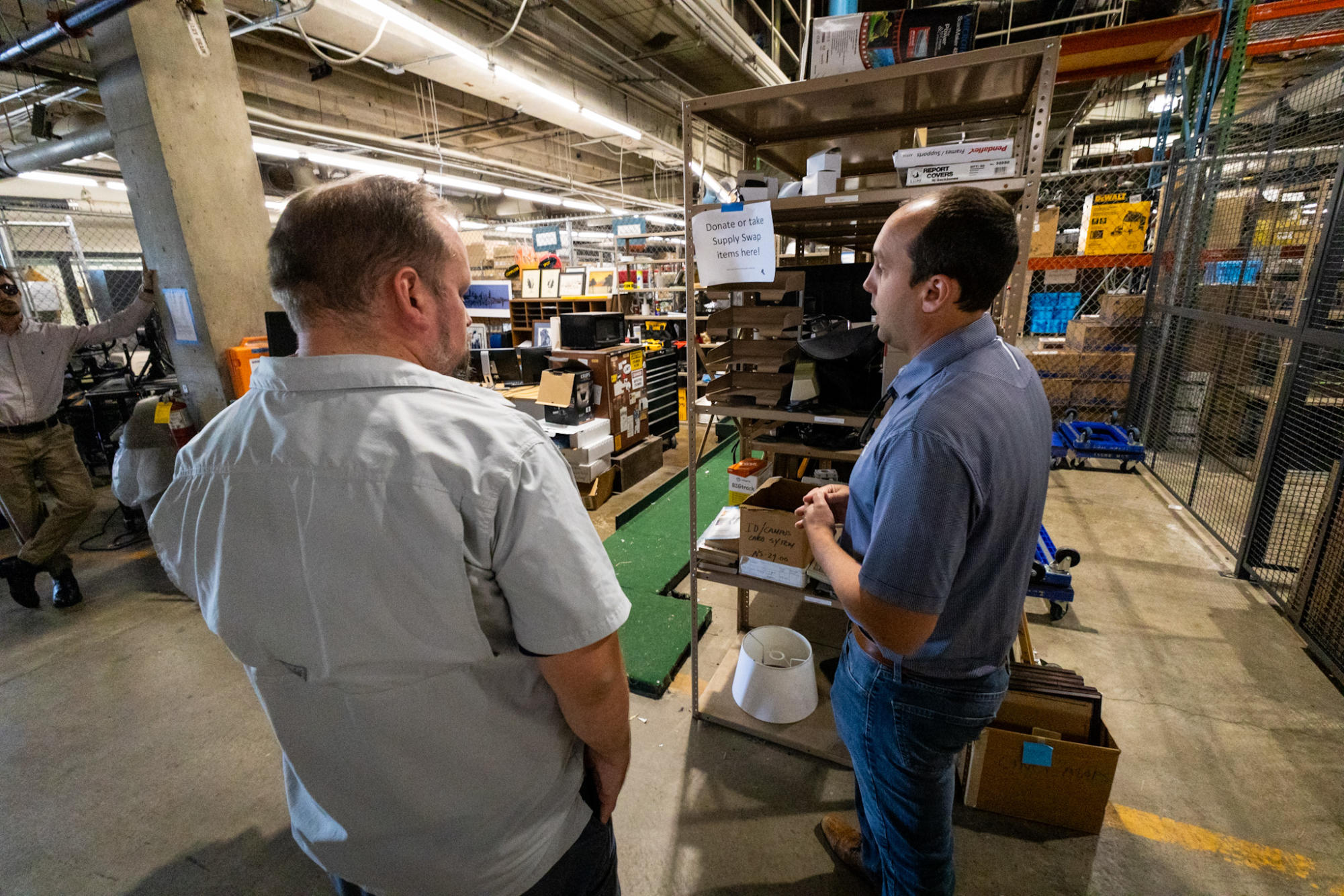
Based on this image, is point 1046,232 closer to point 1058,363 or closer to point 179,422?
point 1058,363

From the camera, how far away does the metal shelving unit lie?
4.76ft

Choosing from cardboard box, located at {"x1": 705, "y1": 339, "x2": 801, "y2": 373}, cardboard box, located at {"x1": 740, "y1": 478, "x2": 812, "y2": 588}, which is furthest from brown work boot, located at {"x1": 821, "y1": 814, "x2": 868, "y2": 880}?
cardboard box, located at {"x1": 705, "y1": 339, "x2": 801, "y2": 373}

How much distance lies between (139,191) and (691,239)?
9.87 ft

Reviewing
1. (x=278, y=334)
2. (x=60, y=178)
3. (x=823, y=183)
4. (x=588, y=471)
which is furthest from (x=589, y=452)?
(x=60, y=178)

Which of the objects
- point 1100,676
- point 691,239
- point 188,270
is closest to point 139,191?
point 188,270

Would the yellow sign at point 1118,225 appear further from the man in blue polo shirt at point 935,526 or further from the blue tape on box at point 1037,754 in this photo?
Answer: the man in blue polo shirt at point 935,526

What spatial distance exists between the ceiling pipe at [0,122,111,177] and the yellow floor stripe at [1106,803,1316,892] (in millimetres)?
5314

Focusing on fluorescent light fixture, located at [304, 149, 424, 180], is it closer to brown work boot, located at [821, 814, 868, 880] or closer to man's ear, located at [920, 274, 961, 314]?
man's ear, located at [920, 274, 961, 314]

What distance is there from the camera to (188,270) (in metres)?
2.80

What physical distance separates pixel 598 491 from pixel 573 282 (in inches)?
84.7

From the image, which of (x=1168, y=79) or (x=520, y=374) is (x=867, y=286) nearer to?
(x=520, y=374)

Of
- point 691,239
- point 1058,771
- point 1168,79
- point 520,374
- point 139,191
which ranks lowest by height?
point 1058,771

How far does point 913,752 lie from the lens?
3.82 feet

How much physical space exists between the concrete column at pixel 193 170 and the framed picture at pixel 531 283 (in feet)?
8.11
